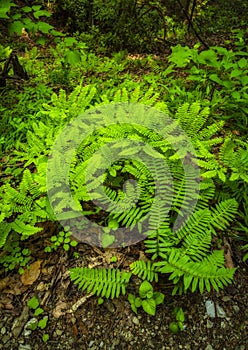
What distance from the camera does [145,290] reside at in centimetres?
217

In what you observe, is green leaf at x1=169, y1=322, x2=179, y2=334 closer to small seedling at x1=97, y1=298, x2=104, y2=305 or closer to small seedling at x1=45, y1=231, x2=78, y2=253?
small seedling at x1=97, y1=298, x2=104, y2=305

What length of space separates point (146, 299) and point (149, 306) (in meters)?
0.06

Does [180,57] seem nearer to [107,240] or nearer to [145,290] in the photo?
[107,240]

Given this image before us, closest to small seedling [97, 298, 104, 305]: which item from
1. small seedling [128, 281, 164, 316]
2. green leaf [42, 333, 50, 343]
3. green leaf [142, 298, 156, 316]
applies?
small seedling [128, 281, 164, 316]

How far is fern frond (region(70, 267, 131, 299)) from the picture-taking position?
2.15 m

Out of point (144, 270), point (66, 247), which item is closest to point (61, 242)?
point (66, 247)

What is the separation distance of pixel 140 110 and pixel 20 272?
1884 mm

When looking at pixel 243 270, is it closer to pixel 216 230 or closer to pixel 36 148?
pixel 216 230

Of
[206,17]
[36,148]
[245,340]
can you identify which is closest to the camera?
[245,340]

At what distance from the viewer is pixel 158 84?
4203mm

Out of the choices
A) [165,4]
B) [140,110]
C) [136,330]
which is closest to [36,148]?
[140,110]

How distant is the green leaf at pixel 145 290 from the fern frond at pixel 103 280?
12 cm

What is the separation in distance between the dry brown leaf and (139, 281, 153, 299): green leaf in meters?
0.87

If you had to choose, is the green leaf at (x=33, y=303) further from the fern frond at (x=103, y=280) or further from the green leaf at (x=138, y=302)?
the green leaf at (x=138, y=302)
